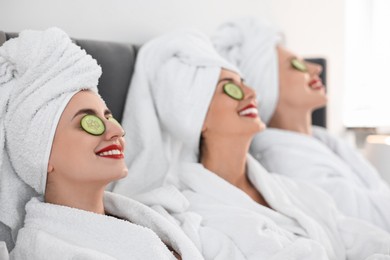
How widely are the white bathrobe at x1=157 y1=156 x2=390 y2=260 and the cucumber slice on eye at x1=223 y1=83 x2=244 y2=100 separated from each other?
0.66 ft

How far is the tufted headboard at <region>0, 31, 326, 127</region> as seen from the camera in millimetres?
A: 1504

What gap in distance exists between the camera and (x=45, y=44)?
1.15m

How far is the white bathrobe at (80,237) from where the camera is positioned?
105 cm

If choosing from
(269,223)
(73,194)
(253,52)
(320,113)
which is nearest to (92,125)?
(73,194)

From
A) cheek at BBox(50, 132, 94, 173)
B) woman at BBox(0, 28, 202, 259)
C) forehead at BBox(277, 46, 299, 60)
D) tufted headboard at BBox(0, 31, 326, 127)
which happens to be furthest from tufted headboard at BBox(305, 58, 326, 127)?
cheek at BBox(50, 132, 94, 173)

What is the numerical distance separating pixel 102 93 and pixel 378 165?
161 cm

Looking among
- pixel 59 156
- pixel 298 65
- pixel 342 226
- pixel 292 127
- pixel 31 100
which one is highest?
pixel 31 100

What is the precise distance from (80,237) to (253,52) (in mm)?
1080

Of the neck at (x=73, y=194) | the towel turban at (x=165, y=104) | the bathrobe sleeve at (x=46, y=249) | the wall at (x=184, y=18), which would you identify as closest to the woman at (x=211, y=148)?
the towel turban at (x=165, y=104)

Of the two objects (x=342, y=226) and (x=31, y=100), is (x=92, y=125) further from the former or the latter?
(x=342, y=226)

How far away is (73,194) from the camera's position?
3.80 ft

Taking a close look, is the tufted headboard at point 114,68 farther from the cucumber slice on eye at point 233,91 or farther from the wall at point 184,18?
the cucumber slice on eye at point 233,91

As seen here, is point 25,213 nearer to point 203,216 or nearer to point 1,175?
point 1,175

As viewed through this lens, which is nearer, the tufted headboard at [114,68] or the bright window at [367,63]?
the tufted headboard at [114,68]
